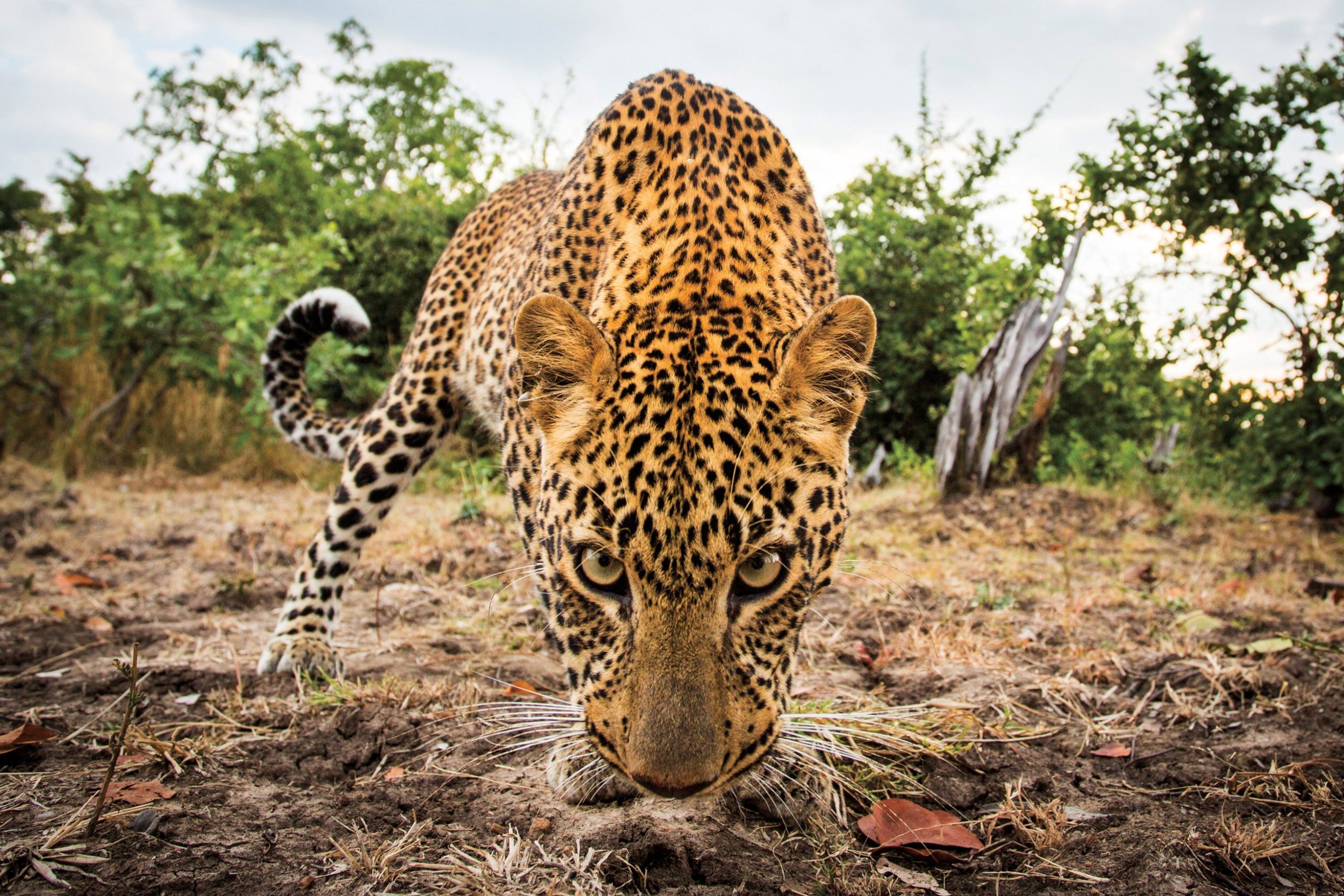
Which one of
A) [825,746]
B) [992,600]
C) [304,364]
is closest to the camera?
[825,746]

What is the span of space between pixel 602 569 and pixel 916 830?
116 cm

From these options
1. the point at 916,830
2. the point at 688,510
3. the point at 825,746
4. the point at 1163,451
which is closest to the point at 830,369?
the point at 688,510

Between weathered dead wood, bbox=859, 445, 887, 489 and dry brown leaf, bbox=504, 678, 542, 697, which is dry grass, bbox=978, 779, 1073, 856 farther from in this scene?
weathered dead wood, bbox=859, 445, 887, 489

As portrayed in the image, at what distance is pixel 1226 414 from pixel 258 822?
934 cm

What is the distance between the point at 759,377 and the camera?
2266mm

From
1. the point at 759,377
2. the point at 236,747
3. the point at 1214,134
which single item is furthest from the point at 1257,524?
the point at 236,747

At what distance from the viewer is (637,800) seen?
2613 mm

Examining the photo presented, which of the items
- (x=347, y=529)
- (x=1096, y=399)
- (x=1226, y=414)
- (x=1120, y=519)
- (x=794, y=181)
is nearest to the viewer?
(x=794, y=181)

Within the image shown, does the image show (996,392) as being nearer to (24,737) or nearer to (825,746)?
(825,746)

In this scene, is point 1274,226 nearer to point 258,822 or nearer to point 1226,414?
point 1226,414

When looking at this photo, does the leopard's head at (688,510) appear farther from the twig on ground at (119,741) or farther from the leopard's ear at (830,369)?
the twig on ground at (119,741)

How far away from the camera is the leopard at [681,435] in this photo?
2064 mm

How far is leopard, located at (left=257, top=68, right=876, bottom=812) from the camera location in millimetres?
2064

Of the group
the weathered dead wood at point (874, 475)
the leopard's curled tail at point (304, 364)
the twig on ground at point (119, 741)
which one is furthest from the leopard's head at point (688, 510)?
the weathered dead wood at point (874, 475)
